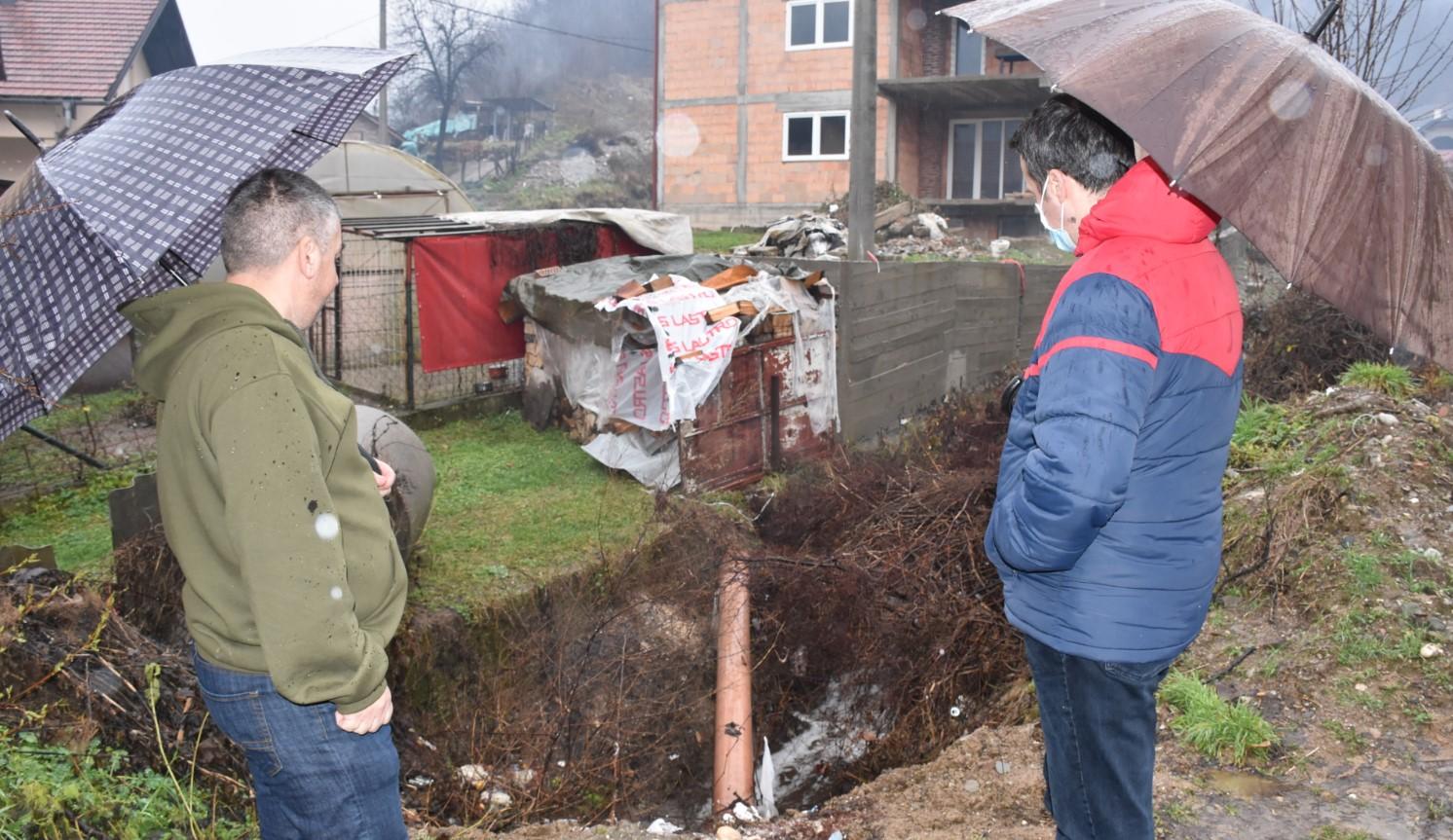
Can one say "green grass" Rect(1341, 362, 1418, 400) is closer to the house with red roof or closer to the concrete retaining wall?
the concrete retaining wall

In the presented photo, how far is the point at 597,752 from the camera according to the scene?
4.84 metres

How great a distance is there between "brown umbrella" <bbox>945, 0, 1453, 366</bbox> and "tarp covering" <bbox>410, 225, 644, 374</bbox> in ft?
26.0

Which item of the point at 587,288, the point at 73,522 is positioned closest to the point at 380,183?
the point at 587,288

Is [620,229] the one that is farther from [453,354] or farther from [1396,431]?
[1396,431]

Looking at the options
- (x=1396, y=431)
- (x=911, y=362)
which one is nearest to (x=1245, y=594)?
(x=1396, y=431)

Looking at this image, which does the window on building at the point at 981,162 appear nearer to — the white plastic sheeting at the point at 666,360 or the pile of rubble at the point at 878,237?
the pile of rubble at the point at 878,237

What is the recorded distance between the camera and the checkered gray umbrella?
212 centimetres

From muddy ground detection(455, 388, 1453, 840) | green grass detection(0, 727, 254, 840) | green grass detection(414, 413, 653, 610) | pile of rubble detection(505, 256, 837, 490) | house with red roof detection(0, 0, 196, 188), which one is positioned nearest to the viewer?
green grass detection(0, 727, 254, 840)

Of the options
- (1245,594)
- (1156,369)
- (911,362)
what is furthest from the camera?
(911,362)

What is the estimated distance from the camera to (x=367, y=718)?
1946 mm

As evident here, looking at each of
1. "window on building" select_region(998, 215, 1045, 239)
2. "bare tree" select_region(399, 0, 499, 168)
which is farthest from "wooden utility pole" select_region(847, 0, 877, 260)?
"bare tree" select_region(399, 0, 499, 168)

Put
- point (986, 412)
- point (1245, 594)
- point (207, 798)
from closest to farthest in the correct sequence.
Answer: point (207, 798) < point (1245, 594) < point (986, 412)

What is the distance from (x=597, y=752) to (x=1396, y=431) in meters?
4.80

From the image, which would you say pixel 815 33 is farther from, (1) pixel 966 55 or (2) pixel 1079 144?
(2) pixel 1079 144
